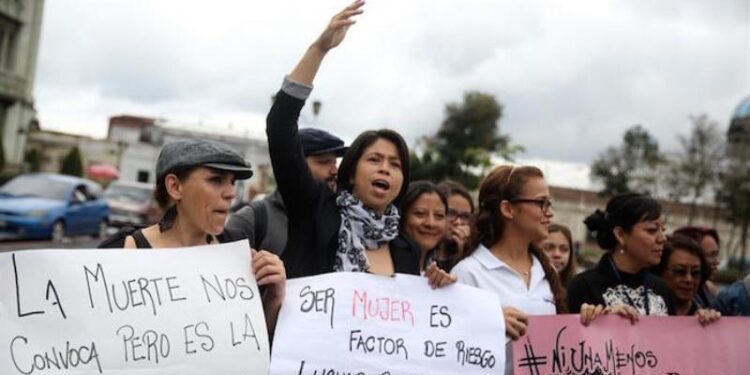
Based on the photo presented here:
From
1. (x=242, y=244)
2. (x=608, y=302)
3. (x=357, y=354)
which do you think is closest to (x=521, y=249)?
(x=608, y=302)

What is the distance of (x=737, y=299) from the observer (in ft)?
14.2

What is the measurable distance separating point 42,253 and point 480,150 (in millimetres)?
47003

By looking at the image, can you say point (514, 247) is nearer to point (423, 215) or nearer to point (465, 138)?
point (423, 215)

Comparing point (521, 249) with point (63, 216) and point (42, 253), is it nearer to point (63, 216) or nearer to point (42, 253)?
point (42, 253)

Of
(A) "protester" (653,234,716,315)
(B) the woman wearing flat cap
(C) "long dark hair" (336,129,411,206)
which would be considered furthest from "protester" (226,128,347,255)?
(A) "protester" (653,234,716,315)

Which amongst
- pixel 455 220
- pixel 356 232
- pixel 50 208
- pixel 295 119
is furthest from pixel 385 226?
pixel 50 208

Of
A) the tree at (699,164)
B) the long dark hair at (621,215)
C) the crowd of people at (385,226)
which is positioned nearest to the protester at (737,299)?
the crowd of people at (385,226)

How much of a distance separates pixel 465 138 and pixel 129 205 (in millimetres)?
32423

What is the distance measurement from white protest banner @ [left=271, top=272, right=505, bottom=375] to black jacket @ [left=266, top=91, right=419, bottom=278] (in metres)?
0.12

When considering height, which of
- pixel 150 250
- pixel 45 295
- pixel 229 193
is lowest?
pixel 45 295

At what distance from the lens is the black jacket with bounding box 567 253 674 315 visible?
3.65m

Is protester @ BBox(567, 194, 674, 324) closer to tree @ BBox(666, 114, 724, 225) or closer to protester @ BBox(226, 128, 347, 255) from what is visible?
protester @ BBox(226, 128, 347, 255)

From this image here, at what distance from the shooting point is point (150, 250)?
2672 millimetres

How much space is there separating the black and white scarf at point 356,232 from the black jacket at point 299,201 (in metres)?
0.03
